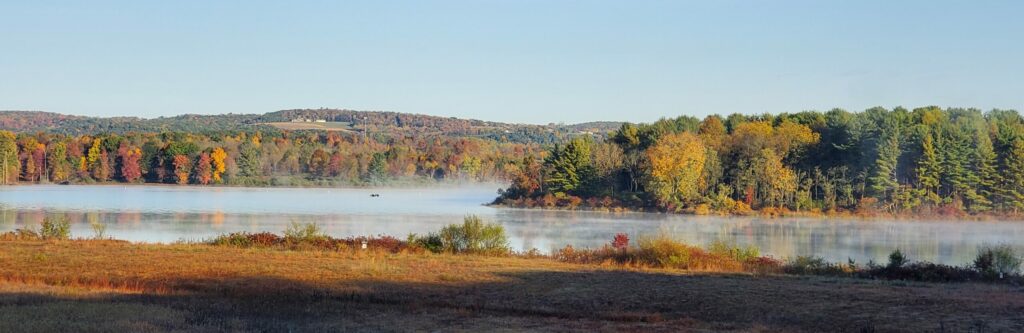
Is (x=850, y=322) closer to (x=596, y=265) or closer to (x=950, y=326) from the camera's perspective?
(x=950, y=326)

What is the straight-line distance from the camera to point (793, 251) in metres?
40.6

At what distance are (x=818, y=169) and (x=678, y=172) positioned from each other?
432 inches

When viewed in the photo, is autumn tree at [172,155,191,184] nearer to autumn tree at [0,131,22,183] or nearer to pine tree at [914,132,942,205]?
autumn tree at [0,131,22,183]

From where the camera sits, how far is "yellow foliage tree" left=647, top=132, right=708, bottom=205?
75.3 meters

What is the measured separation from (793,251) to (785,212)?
3349 centimetres

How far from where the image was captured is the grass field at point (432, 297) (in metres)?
14.7

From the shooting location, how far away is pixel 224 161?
127 meters

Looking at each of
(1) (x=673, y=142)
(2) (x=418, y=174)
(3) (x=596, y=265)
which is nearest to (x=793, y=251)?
(3) (x=596, y=265)

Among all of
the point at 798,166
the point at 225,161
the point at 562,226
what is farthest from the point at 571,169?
the point at 225,161

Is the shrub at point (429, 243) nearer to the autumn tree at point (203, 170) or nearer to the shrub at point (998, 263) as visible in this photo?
the shrub at point (998, 263)

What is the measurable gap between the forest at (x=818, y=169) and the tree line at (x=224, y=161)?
2872 cm

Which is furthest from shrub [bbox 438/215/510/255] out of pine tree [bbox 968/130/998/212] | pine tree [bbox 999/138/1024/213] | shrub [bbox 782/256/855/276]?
pine tree [bbox 999/138/1024/213]

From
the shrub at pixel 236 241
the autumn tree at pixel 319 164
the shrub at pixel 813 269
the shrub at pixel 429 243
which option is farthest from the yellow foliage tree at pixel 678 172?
the autumn tree at pixel 319 164

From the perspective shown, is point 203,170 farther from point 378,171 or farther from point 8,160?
point 378,171
